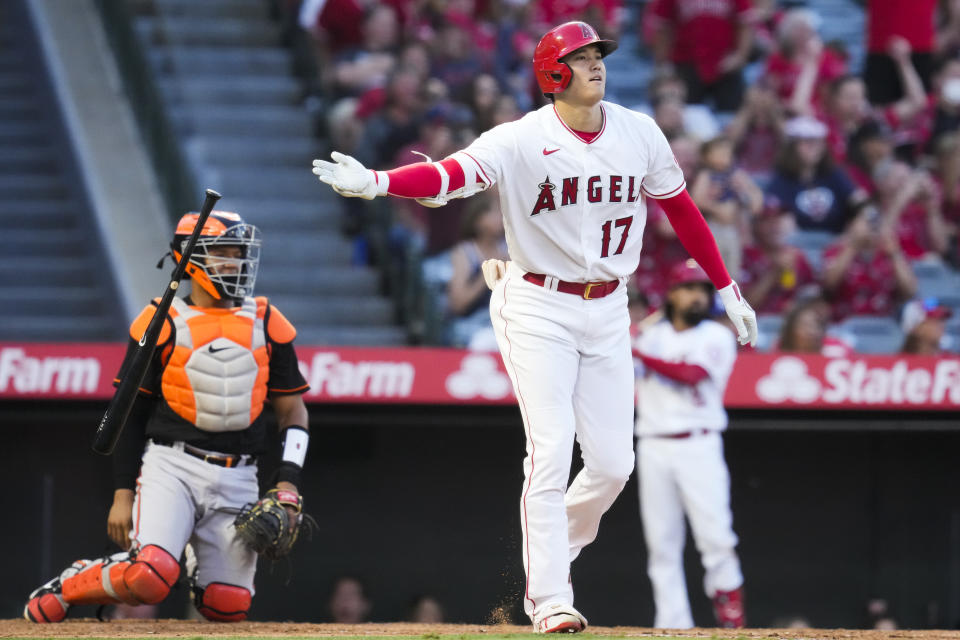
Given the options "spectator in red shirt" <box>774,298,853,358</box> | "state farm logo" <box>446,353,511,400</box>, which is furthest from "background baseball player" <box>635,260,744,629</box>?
"spectator in red shirt" <box>774,298,853,358</box>

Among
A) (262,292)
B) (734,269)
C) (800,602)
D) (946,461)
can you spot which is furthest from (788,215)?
(262,292)

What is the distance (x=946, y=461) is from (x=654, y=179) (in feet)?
13.9

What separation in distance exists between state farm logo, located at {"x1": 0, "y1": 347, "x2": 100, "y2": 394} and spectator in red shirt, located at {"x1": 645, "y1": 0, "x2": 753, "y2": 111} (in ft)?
15.6

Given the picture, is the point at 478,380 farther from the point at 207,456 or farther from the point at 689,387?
the point at 207,456

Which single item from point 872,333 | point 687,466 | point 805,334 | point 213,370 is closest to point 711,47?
point 872,333

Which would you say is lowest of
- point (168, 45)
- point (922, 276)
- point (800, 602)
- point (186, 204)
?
point (800, 602)

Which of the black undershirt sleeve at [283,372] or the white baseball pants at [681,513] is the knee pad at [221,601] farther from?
the white baseball pants at [681,513]

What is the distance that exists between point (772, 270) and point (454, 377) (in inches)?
100

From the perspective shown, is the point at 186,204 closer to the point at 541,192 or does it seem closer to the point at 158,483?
the point at 158,483

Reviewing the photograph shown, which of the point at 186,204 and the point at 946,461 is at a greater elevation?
the point at 186,204

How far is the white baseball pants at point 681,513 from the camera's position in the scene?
6.84m

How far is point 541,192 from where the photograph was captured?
4.40 metres

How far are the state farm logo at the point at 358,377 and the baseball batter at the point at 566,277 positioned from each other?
8.54 ft

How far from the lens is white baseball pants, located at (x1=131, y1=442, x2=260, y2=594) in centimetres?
492
